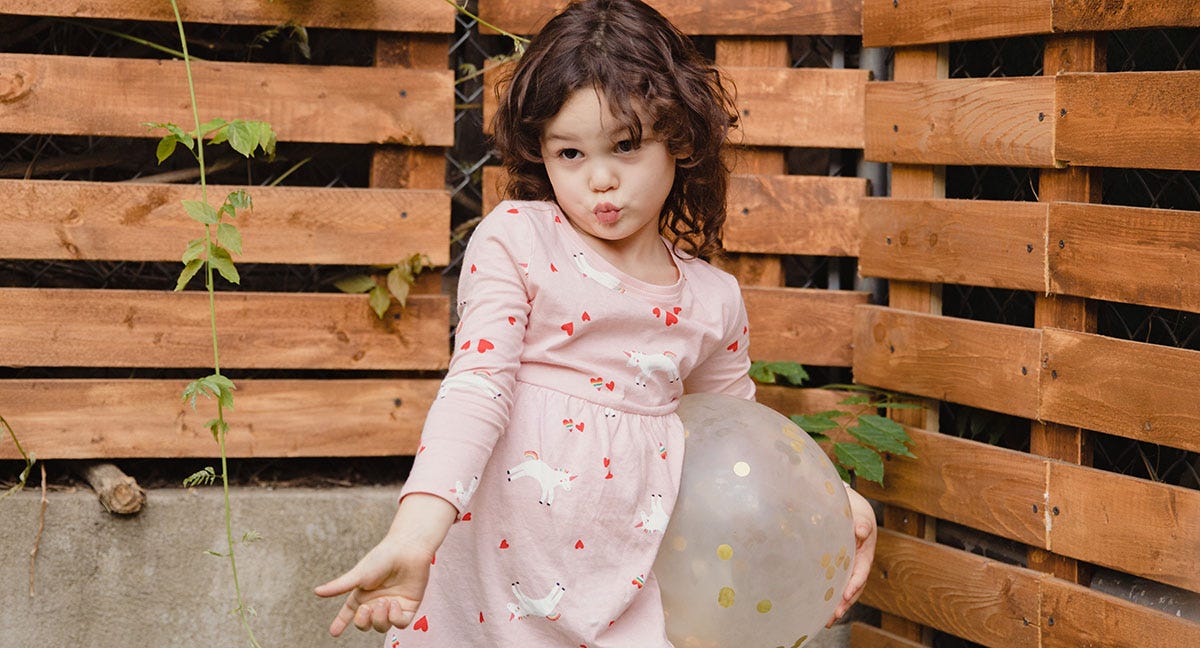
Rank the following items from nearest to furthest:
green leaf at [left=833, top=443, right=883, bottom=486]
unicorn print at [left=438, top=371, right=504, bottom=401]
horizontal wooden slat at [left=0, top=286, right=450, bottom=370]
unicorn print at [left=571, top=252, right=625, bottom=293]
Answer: unicorn print at [left=438, top=371, right=504, bottom=401]
unicorn print at [left=571, top=252, right=625, bottom=293]
green leaf at [left=833, top=443, right=883, bottom=486]
horizontal wooden slat at [left=0, top=286, right=450, bottom=370]

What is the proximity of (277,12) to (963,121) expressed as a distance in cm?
175

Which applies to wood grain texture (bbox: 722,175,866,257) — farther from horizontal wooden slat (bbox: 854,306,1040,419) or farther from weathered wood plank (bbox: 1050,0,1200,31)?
weathered wood plank (bbox: 1050,0,1200,31)

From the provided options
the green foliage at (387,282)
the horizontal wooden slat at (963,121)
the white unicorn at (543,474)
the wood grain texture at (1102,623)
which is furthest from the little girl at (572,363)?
the wood grain texture at (1102,623)

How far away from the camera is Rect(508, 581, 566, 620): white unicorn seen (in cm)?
207

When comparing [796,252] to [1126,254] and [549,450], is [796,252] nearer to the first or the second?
[1126,254]

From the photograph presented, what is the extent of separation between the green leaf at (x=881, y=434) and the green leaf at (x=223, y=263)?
1539mm

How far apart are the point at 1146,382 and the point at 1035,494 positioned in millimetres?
402

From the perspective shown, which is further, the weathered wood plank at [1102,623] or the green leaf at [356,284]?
the green leaf at [356,284]

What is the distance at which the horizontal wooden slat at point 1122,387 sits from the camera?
260 centimetres

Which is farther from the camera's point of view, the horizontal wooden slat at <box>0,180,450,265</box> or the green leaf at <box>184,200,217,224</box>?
the horizontal wooden slat at <box>0,180,450,265</box>

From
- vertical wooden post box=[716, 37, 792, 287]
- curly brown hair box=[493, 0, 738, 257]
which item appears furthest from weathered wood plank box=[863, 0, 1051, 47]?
curly brown hair box=[493, 0, 738, 257]

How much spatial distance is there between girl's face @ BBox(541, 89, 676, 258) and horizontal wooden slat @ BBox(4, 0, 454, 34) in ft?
3.96

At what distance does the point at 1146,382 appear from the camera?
105 inches

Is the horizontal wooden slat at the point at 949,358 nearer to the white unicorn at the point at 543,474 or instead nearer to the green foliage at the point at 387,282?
the green foliage at the point at 387,282
